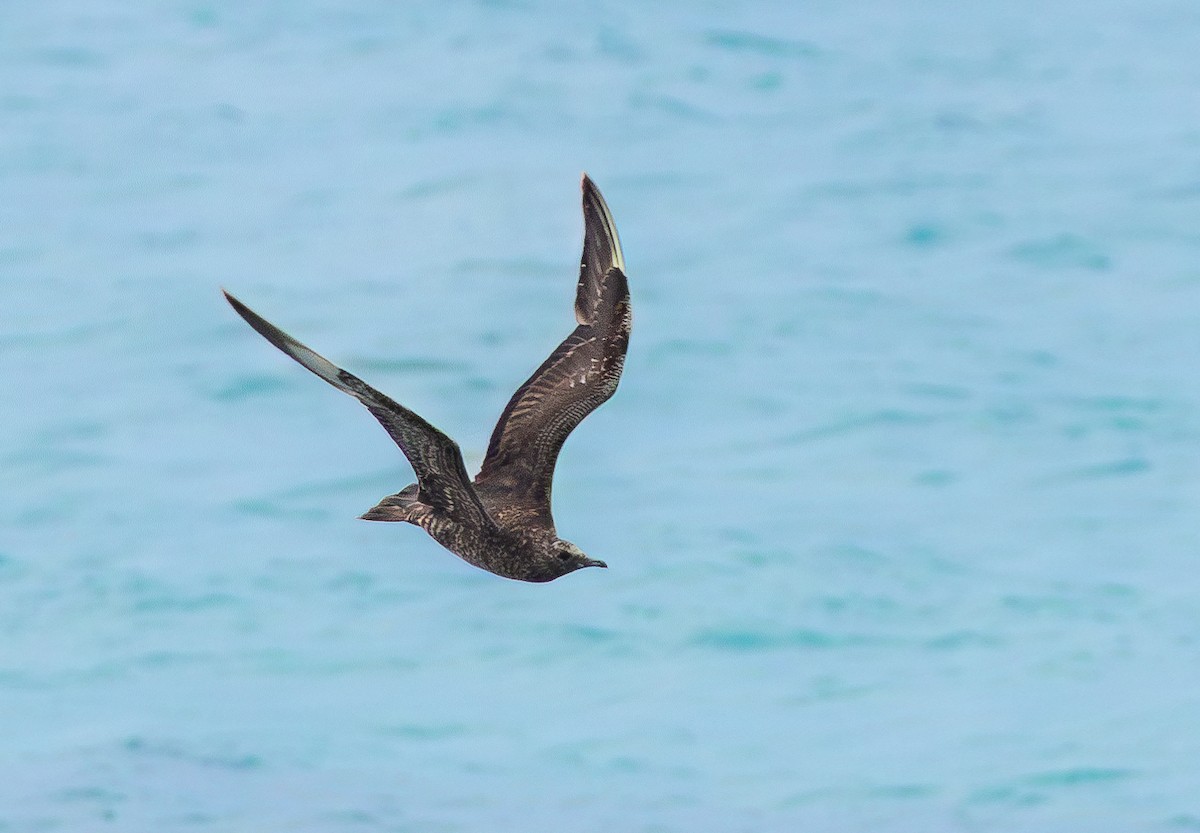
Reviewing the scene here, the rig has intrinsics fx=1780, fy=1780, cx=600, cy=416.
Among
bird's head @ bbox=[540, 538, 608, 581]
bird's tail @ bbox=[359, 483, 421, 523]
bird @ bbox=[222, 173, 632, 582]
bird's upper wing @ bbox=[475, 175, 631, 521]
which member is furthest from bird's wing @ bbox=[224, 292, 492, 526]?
bird's upper wing @ bbox=[475, 175, 631, 521]

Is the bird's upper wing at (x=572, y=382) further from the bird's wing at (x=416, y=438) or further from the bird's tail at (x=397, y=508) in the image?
the bird's wing at (x=416, y=438)

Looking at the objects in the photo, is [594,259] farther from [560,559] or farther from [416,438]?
[416,438]

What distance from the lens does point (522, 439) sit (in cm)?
1188

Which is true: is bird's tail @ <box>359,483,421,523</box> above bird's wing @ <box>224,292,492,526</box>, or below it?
below

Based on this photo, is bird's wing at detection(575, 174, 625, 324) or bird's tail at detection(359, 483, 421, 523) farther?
bird's wing at detection(575, 174, 625, 324)

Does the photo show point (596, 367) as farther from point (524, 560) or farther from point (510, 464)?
point (524, 560)

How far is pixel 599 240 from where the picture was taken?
495 inches

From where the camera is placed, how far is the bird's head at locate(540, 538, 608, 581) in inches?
428

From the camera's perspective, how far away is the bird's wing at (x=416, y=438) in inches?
350

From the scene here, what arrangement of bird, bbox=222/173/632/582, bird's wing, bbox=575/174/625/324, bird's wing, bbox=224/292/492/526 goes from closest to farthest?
bird's wing, bbox=224/292/492/526
bird, bbox=222/173/632/582
bird's wing, bbox=575/174/625/324

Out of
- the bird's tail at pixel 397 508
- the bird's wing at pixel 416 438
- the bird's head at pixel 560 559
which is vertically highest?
the bird's wing at pixel 416 438

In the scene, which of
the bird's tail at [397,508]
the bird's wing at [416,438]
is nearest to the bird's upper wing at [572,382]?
the bird's tail at [397,508]

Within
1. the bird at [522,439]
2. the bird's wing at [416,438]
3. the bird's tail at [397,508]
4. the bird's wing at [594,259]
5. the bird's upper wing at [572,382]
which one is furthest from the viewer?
the bird's wing at [594,259]

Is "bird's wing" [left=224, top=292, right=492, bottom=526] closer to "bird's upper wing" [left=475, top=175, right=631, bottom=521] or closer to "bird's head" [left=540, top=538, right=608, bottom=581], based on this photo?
"bird's head" [left=540, top=538, right=608, bottom=581]
